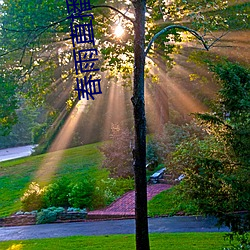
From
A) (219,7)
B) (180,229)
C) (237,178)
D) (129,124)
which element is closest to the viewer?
(237,178)

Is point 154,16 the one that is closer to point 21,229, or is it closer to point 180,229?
point 180,229

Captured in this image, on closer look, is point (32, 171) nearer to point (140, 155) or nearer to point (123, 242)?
point (123, 242)

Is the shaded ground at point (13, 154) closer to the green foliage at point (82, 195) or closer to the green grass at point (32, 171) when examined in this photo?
the green grass at point (32, 171)

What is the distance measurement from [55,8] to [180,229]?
30.3 ft

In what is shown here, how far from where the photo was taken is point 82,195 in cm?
1149

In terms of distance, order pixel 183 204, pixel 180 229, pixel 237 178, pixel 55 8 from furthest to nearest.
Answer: pixel 55 8 → pixel 183 204 → pixel 180 229 → pixel 237 178

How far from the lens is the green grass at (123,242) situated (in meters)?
6.69

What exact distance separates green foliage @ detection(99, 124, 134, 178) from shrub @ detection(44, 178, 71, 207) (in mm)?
3013

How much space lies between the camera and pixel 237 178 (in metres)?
3.97

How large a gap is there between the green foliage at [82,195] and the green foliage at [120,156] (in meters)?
2.96

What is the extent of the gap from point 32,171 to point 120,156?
780cm

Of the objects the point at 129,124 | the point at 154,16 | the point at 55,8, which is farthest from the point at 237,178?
the point at 129,124

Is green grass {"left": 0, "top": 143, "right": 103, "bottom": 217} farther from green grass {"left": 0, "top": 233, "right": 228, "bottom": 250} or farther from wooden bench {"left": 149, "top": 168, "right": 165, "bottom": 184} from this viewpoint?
green grass {"left": 0, "top": 233, "right": 228, "bottom": 250}

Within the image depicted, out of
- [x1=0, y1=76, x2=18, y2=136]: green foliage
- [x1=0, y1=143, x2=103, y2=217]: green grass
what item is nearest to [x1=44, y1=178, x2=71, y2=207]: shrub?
[x1=0, y1=143, x2=103, y2=217]: green grass
